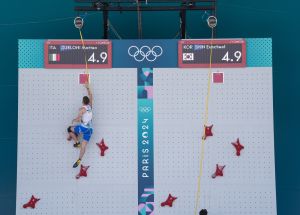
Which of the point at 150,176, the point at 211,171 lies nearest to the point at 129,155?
the point at 150,176

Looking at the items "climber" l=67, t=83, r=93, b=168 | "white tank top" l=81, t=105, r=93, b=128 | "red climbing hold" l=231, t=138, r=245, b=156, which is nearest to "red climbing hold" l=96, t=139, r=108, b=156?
"climber" l=67, t=83, r=93, b=168

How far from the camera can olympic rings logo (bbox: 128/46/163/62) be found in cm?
499

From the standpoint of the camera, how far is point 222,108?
4.95 metres

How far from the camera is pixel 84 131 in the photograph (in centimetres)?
484

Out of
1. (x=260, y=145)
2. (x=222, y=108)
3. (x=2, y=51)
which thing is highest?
(x=2, y=51)

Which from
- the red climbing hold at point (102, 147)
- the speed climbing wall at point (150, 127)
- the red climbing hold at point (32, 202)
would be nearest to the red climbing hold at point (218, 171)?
the speed climbing wall at point (150, 127)

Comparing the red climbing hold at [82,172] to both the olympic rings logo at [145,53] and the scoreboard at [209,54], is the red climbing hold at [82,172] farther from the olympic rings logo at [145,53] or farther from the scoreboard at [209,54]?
the scoreboard at [209,54]

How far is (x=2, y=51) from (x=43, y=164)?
75.3 inches

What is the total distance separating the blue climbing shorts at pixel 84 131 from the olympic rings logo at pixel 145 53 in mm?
1066

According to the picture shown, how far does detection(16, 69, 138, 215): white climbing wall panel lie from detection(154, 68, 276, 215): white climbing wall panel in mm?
394

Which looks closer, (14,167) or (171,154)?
(171,154)

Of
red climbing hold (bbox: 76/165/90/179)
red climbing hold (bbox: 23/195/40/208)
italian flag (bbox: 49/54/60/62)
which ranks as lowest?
red climbing hold (bbox: 23/195/40/208)

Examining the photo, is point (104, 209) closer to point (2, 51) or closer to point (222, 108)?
point (222, 108)

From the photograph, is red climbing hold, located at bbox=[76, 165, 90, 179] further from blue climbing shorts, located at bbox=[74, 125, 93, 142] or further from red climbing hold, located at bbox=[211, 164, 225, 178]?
red climbing hold, located at bbox=[211, 164, 225, 178]
